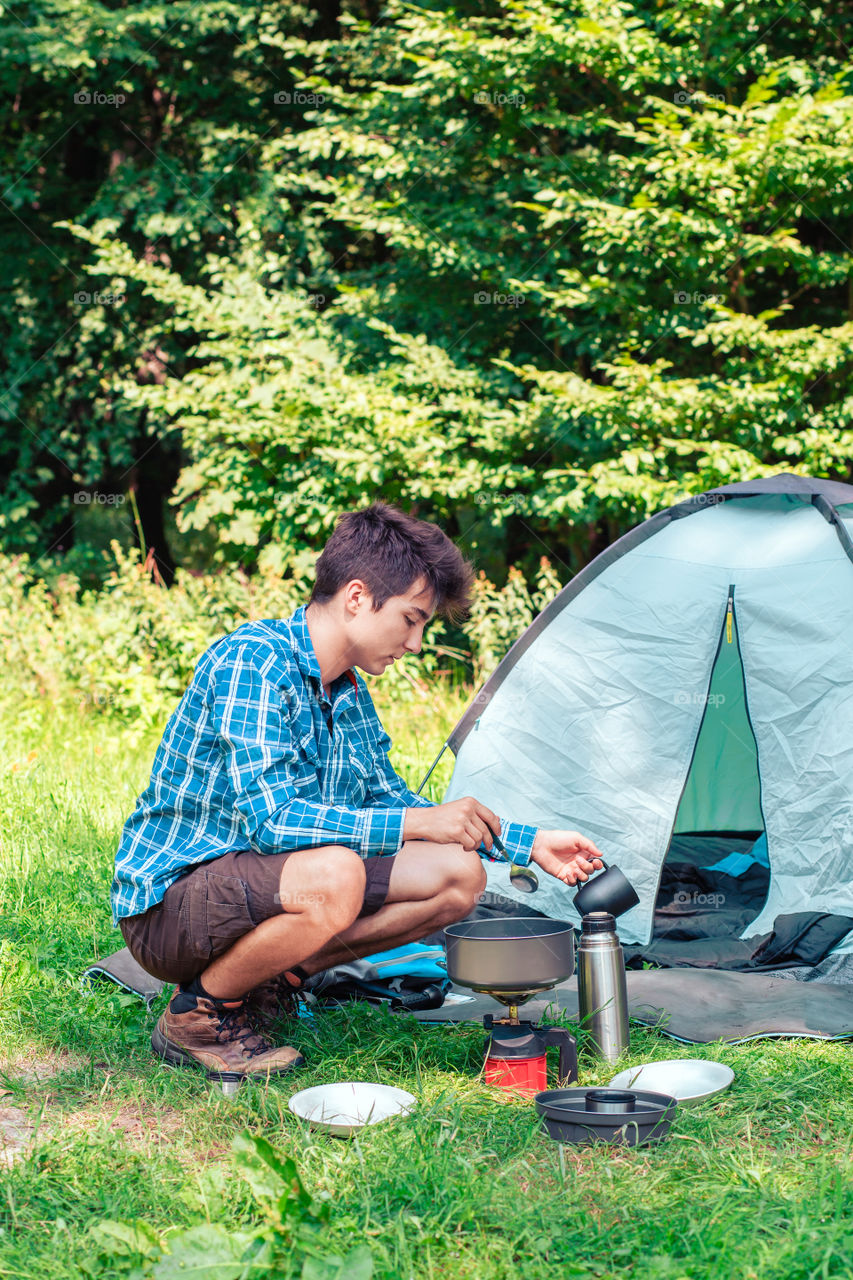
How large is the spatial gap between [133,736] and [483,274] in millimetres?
3367

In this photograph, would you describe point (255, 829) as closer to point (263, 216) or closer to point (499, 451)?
point (499, 451)

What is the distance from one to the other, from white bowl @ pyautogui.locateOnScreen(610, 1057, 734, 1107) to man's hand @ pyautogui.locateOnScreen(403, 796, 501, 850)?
0.55 meters

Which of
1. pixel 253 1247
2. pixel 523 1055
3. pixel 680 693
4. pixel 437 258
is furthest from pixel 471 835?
pixel 437 258

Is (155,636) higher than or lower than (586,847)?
lower

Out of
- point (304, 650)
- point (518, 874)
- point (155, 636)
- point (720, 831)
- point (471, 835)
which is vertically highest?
point (304, 650)

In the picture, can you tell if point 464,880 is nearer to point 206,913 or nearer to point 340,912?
point 340,912

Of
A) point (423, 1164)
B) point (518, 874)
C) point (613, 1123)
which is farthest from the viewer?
point (518, 874)

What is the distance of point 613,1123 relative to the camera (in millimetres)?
1985

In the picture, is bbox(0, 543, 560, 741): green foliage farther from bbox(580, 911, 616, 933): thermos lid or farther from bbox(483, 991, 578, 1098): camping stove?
bbox(483, 991, 578, 1098): camping stove

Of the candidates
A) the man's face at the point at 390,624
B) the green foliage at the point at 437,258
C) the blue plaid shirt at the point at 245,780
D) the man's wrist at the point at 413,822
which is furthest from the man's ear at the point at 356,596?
the green foliage at the point at 437,258

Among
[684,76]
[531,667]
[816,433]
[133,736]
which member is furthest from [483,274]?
[531,667]

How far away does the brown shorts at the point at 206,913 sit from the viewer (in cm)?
221

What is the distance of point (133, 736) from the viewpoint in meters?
5.61

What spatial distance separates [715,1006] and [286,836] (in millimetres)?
1245
